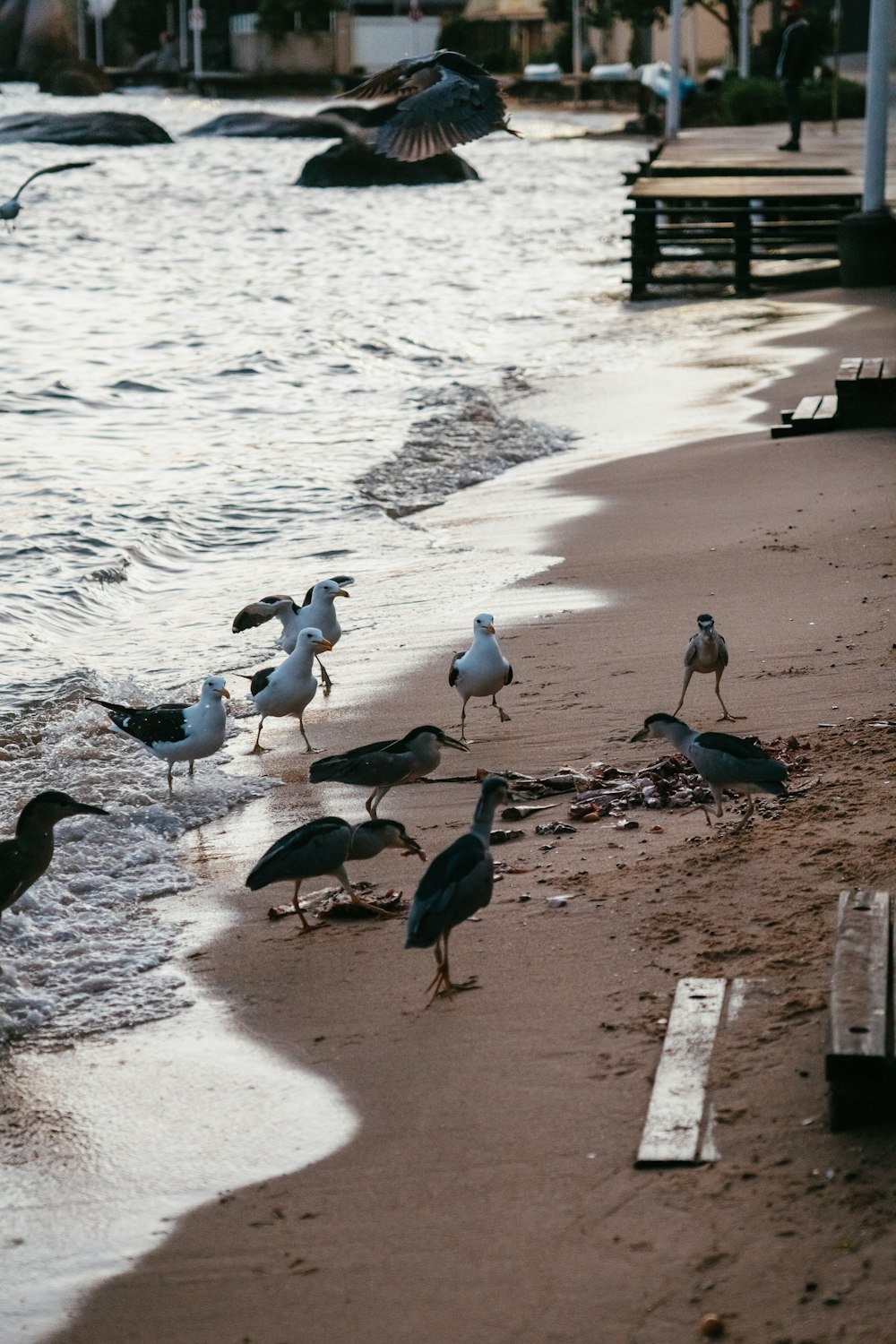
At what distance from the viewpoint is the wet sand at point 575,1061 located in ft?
13.1

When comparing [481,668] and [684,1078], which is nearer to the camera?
[684,1078]

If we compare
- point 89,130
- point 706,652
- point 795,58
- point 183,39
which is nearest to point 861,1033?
point 706,652

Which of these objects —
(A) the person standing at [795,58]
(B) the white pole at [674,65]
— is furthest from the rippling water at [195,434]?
(A) the person standing at [795,58]

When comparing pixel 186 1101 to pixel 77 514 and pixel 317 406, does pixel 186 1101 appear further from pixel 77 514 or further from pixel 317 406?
pixel 317 406

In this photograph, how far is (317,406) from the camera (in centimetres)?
2020

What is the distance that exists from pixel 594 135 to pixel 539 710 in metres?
58.5

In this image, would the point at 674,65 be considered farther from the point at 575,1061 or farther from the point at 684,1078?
the point at 684,1078

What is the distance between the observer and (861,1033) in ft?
13.9

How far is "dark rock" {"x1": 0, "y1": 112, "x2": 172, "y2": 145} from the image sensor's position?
65812 millimetres

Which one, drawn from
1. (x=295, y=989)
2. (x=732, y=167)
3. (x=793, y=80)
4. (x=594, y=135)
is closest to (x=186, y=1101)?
(x=295, y=989)

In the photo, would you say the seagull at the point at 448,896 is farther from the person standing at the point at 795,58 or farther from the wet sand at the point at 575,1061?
the person standing at the point at 795,58

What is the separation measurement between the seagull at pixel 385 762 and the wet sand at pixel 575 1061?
11.8 inches

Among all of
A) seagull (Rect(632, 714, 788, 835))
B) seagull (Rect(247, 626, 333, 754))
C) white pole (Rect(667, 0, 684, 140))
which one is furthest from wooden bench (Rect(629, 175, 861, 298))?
seagull (Rect(632, 714, 788, 835))

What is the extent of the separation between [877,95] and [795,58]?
11.0m
